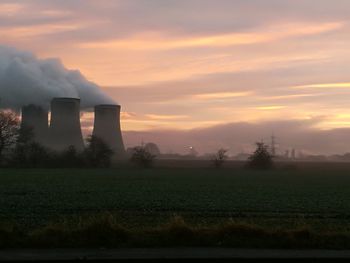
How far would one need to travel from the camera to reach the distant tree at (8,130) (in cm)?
6000

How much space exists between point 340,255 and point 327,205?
11.6m

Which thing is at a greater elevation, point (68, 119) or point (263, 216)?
point (68, 119)

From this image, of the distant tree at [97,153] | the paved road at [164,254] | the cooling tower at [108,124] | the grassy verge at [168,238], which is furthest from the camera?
the distant tree at [97,153]

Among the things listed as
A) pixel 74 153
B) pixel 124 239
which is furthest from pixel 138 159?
pixel 124 239

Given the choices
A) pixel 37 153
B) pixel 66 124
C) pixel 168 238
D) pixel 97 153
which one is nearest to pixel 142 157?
pixel 97 153

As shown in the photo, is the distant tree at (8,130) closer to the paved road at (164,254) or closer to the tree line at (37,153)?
the tree line at (37,153)

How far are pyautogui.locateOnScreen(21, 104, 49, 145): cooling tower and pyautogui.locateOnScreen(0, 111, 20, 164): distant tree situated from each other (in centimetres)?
637

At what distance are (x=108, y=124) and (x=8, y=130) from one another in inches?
632

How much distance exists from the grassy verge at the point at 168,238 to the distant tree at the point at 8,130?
5640 centimetres

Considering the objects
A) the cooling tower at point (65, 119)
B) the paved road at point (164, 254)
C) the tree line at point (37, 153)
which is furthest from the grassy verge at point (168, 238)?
the tree line at point (37, 153)

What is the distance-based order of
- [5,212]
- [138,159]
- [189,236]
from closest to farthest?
[189,236] < [5,212] < [138,159]

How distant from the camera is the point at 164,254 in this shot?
5.38 metres

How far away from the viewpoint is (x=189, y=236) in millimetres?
6086

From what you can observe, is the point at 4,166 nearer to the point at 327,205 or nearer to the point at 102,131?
the point at 102,131
